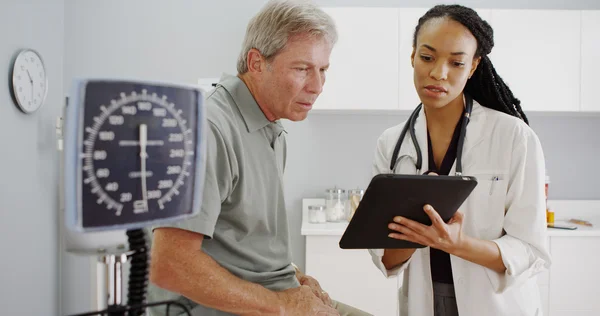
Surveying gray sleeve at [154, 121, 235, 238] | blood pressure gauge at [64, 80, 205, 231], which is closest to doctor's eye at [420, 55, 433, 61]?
gray sleeve at [154, 121, 235, 238]

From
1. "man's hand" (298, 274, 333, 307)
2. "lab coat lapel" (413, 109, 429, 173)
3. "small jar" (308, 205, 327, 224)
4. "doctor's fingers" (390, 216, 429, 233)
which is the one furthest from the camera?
"small jar" (308, 205, 327, 224)

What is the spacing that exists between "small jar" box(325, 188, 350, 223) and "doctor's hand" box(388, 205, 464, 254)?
1750mm

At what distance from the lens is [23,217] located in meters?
2.71

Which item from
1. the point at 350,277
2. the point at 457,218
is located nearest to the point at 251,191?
the point at 457,218

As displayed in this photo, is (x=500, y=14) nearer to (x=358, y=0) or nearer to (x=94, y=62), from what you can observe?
(x=358, y=0)

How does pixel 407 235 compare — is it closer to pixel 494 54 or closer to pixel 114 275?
pixel 114 275

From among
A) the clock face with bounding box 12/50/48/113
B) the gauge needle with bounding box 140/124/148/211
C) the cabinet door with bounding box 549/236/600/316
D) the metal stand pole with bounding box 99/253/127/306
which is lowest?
the cabinet door with bounding box 549/236/600/316

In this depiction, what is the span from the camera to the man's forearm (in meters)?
0.89

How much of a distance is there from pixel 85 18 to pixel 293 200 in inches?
73.6

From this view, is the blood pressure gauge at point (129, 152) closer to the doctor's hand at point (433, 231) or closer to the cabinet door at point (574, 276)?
the doctor's hand at point (433, 231)

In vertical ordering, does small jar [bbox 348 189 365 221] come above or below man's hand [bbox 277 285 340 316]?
above

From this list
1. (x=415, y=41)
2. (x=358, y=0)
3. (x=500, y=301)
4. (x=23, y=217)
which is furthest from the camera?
(x=358, y=0)

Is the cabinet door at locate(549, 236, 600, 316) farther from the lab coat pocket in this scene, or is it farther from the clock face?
the clock face

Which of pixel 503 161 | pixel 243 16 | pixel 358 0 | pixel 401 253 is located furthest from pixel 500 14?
pixel 401 253
